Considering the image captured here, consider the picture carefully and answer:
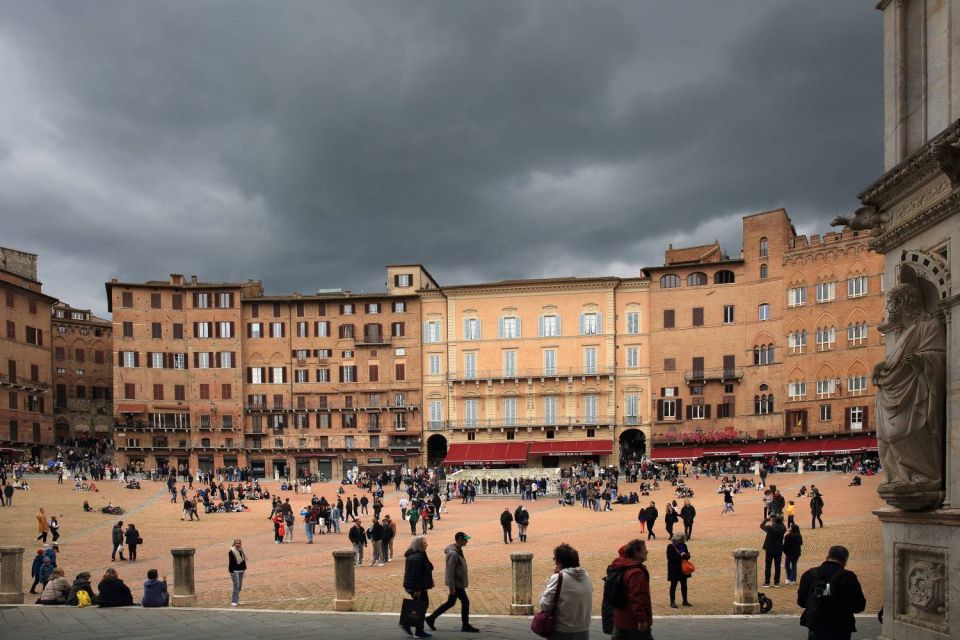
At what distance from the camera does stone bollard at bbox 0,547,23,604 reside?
17719 millimetres

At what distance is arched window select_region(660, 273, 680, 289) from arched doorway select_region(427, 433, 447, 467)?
22117mm

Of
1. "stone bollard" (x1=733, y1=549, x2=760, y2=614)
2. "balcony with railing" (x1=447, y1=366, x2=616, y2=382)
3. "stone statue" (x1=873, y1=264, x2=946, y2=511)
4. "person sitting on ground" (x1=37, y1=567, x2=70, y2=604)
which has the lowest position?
"person sitting on ground" (x1=37, y1=567, x2=70, y2=604)

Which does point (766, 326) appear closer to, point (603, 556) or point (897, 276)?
point (603, 556)

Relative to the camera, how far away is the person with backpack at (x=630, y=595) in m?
8.17

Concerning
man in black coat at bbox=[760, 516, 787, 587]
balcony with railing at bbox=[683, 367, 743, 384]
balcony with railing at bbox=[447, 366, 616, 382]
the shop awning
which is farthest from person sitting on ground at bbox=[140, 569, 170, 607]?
balcony with railing at bbox=[447, 366, 616, 382]

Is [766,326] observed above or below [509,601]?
above

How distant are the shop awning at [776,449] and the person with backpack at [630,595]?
5986 cm

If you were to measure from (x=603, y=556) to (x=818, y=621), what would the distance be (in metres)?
17.4

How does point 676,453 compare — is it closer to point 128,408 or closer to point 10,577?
point 128,408

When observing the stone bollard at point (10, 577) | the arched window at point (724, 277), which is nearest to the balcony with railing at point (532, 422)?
the arched window at point (724, 277)

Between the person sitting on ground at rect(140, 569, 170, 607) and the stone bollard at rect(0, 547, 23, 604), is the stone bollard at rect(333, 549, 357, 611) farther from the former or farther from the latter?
the stone bollard at rect(0, 547, 23, 604)

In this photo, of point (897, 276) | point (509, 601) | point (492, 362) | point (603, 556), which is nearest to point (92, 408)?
point (492, 362)

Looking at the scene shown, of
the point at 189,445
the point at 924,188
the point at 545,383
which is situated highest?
the point at 924,188

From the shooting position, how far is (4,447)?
236 feet
